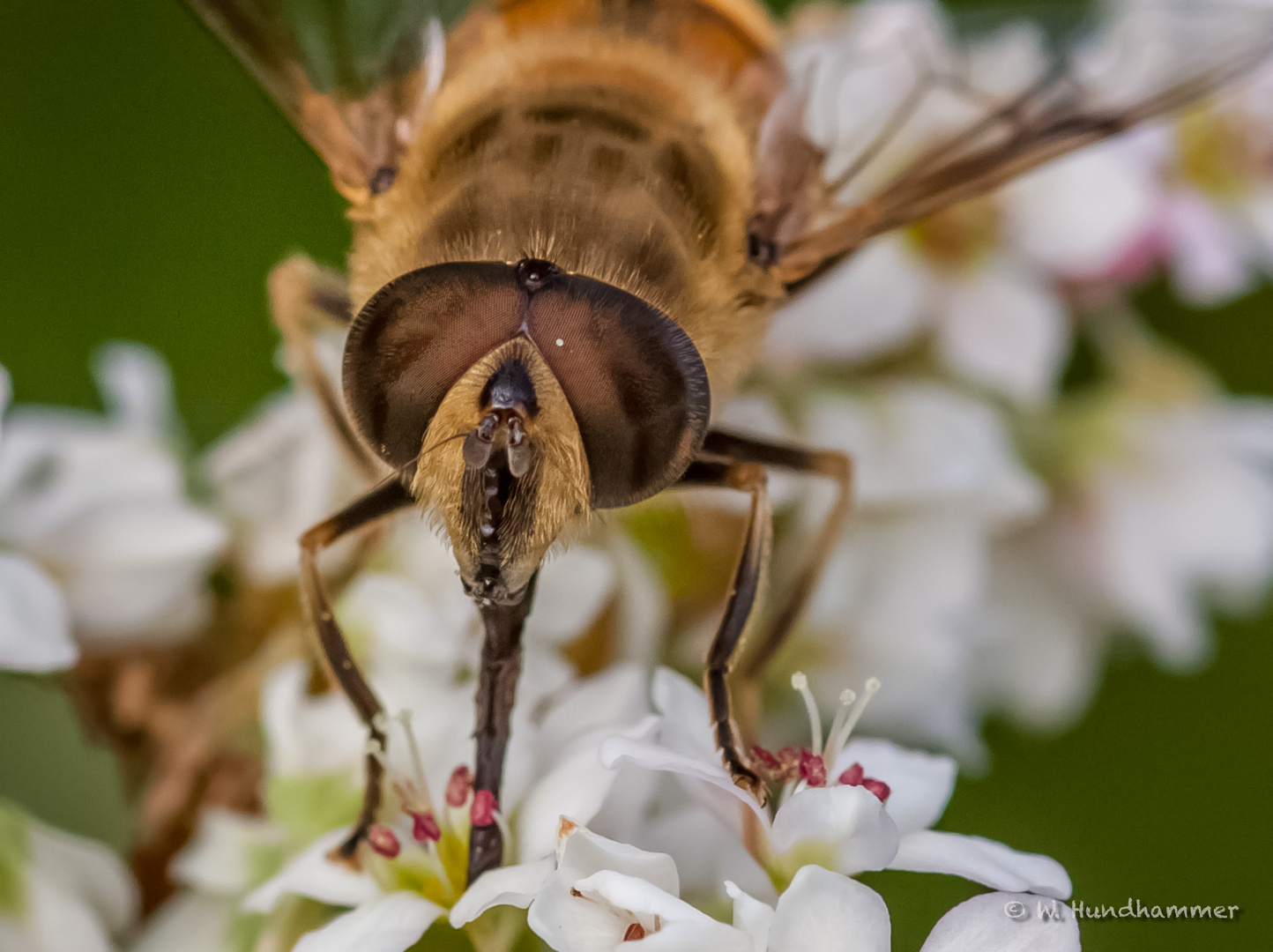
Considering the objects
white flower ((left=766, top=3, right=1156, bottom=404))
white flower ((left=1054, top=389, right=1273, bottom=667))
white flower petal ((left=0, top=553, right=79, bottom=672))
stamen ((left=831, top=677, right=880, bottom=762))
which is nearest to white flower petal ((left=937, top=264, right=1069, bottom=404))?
white flower ((left=766, top=3, right=1156, bottom=404))

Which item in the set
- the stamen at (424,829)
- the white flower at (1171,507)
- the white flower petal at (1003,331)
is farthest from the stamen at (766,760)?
the white flower at (1171,507)

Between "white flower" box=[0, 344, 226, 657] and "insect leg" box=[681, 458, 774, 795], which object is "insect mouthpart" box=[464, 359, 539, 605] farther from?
"white flower" box=[0, 344, 226, 657]

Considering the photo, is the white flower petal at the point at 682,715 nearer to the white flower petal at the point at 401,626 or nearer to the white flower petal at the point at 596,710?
the white flower petal at the point at 596,710

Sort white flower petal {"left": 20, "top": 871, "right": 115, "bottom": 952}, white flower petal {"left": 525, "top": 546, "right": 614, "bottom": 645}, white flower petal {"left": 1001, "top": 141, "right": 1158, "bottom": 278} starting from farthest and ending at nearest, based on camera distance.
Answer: white flower petal {"left": 1001, "top": 141, "right": 1158, "bottom": 278} → white flower petal {"left": 525, "top": 546, "right": 614, "bottom": 645} → white flower petal {"left": 20, "top": 871, "right": 115, "bottom": 952}

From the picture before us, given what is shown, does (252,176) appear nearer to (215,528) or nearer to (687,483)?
(215,528)

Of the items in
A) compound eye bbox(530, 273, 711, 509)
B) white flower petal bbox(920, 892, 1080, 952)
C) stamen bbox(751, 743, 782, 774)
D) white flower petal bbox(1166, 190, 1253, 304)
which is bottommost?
white flower petal bbox(920, 892, 1080, 952)

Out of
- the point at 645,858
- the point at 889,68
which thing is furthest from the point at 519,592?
the point at 889,68
